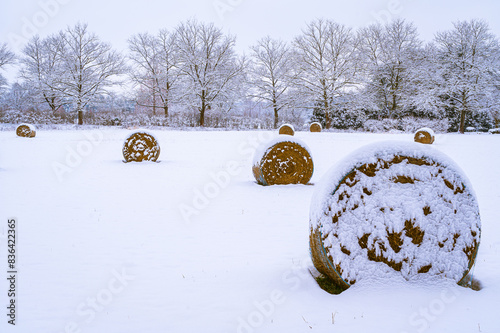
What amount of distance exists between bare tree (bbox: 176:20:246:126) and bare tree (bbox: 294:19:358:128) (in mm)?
7948

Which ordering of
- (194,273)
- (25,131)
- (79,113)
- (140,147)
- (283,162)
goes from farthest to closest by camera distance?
1. (79,113)
2. (25,131)
3. (140,147)
4. (283,162)
5. (194,273)

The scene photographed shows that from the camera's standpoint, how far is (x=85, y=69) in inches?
1377

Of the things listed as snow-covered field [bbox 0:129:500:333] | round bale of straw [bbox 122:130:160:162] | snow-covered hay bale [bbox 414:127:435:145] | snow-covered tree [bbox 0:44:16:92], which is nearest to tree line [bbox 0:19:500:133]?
snow-covered tree [bbox 0:44:16:92]

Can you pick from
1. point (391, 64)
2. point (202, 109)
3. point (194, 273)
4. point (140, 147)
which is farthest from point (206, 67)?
point (194, 273)

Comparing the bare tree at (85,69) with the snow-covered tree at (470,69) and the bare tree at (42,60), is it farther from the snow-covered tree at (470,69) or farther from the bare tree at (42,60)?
the snow-covered tree at (470,69)

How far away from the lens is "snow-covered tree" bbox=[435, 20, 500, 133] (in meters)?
27.6

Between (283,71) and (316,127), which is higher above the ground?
(283,71)

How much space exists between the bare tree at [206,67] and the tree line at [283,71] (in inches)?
4.5

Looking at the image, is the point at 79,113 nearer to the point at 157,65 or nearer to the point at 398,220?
the point at 157,65

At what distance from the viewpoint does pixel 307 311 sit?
8.30 ft

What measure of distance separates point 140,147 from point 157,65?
30.5 metres

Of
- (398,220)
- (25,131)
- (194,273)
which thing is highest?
(25,131)

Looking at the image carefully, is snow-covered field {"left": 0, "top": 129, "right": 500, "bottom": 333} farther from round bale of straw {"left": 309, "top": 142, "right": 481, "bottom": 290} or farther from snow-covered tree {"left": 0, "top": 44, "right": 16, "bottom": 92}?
snow-covered tree {"left": 0, "top": 44, "right": 16, "bottom": 92}

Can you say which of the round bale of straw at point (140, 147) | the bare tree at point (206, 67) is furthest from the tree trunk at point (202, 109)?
the round bale of straw at point (140, 147)
